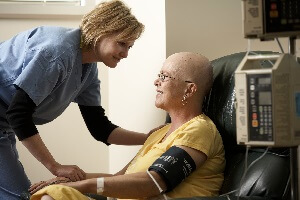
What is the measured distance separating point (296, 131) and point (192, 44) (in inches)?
45.5

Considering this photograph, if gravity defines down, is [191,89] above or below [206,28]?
below

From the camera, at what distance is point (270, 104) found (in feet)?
4.52

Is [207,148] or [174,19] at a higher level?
[174,19]

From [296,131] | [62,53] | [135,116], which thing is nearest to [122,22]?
[62,53]

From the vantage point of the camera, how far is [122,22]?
7.21 feet

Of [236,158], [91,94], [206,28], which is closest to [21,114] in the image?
[91,94]

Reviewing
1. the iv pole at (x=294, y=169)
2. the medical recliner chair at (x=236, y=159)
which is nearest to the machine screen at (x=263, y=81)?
the iv pole at (x=294, y=169)

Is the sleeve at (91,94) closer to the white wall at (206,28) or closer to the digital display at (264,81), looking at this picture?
the white wall at (206,28)

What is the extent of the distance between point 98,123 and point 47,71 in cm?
56

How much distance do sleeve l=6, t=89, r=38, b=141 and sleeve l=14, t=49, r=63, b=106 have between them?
1.0 inches

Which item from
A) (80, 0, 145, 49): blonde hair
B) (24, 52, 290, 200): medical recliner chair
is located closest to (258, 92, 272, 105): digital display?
(24, 52, 290, 200): medical recliner chair

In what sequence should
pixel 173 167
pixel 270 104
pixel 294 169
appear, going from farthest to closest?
1. pixel 173 167
2. pixel 294 169
3. pixel 270 104

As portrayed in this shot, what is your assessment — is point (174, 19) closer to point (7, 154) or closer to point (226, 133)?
point (226, 133)

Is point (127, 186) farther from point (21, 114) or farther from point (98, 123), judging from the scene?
point (98, 123)
